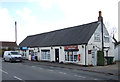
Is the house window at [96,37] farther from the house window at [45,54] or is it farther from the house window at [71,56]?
the house window at [45,54]

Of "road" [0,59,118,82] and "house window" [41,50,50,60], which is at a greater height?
"house window" [41,50,50,60]

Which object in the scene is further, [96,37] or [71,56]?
[71,56]

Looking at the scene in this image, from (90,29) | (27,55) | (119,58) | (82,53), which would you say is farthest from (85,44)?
(27,55)

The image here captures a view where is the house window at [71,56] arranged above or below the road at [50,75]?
above

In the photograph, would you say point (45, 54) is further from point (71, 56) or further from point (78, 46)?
point (78, 46)

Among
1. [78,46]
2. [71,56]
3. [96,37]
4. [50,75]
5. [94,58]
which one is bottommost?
[50,75]

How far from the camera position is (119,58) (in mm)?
29141

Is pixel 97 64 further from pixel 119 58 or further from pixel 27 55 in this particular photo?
pixel 27 55

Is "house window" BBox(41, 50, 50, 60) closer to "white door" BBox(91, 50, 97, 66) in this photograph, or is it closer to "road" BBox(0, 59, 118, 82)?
"white door" BBox(91, 50, 97, 66)

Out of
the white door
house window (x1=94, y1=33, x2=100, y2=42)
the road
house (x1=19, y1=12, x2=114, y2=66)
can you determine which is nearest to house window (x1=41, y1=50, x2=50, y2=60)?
house (x1=19, y1=12, x2=114, y2=66)

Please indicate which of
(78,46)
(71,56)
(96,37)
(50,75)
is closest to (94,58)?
(78,46)

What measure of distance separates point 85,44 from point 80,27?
5.88 m

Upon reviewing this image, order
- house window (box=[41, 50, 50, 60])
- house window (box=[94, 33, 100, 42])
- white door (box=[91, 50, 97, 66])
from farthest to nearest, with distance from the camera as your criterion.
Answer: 1. house window (box=[41, 50, 50, 60])
2. house window (box=[94, 33, 100, 42])
3. white door (box=[91, 50, 97, 66])

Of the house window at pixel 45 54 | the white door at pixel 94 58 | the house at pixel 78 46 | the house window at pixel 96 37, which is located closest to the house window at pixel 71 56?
the house at pixel 78 46
